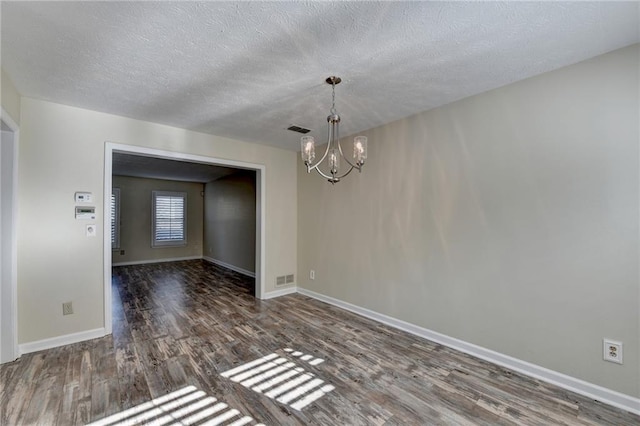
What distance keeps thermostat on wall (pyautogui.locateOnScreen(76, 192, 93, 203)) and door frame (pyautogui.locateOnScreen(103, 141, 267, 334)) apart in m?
0.13

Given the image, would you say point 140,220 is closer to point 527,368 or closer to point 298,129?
point 298,129

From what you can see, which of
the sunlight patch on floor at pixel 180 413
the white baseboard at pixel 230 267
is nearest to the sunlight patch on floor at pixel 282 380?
the sunlight patch on floor at pixel 180 413

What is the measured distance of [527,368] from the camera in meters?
2.33

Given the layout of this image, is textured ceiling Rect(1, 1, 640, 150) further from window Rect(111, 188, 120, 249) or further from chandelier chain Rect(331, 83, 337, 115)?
window Rect(111, 188, 120, 249)

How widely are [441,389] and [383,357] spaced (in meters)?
0.59

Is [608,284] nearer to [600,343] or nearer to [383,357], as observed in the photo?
[600,343]

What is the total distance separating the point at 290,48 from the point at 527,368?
10.4 feet

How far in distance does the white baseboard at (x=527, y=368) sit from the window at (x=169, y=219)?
6.70m

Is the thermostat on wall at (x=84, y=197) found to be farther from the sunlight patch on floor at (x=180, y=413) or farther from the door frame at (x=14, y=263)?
the sunlight patch on floor at (x=180, y=413)

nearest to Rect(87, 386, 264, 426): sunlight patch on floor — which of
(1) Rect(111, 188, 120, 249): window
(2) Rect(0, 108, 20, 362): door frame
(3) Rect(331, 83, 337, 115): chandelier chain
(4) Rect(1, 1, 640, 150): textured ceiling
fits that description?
(2) Rect(0, 108, 20, 362): door frame

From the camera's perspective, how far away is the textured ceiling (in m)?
1.60

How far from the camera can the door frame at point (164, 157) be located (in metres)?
3.14

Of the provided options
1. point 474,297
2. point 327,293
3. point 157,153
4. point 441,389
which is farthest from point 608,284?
point 157,153

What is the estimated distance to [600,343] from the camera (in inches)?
78.9
